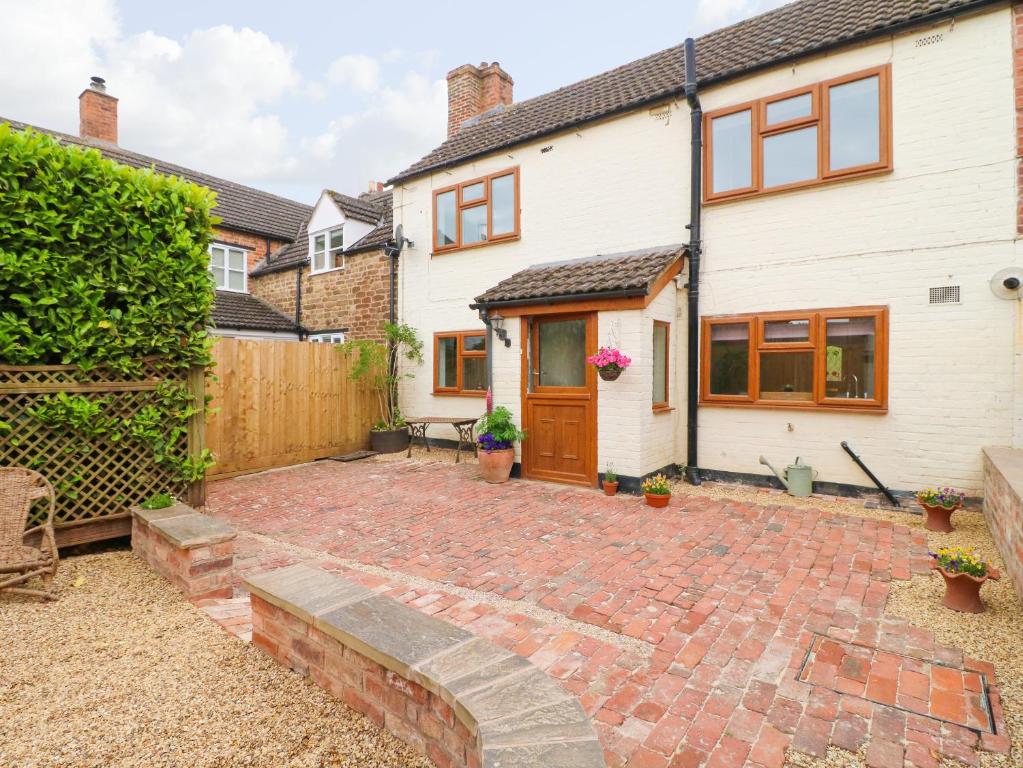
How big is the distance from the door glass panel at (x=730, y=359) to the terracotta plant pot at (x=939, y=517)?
2.57m

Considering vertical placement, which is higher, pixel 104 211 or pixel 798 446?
pixel 104 211

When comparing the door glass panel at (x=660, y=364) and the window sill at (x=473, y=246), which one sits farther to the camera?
the window sill at (x=473, y=246)

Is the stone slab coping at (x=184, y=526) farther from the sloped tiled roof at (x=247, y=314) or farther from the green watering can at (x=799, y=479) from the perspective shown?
the sloped tiled roof at (x=247, y=314)

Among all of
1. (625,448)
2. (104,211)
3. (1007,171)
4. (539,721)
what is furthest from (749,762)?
(1007,171)

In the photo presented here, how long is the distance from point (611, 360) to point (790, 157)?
388 centimetres

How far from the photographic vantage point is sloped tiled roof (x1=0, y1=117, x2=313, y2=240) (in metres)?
15.4

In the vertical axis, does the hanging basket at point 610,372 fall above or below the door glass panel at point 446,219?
below

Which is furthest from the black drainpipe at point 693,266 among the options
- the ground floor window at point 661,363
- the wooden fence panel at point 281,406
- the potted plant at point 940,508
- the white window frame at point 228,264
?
the white window frame at point 228,264

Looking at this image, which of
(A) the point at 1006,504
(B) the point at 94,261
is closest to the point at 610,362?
(A) the point at 1006,504

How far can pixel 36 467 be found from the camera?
14.0 ft

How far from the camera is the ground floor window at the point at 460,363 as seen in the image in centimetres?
1027

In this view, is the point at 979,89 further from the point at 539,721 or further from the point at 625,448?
the point at 539,721

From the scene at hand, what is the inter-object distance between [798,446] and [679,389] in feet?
6.13

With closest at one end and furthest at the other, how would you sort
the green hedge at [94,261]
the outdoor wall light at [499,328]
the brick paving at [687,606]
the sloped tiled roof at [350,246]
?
the brick paving at [687,606], the green hedge at [94,261], the outdoor wall light at [499,328], the sloped tiled roof at [350,246]
